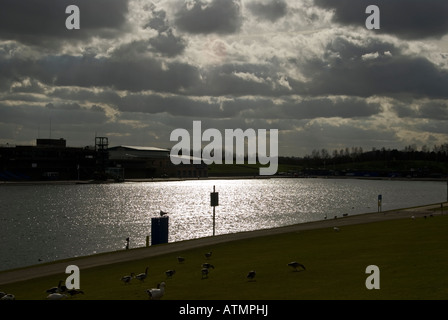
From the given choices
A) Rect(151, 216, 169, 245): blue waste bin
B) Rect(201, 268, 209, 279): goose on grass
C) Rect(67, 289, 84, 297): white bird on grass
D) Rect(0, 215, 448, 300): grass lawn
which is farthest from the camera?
Rect(151, 216, 169, 245): blue waste bin

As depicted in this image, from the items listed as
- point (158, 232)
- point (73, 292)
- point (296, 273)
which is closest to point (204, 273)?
point (296, 273)

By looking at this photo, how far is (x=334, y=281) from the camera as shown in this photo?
26.6 meters

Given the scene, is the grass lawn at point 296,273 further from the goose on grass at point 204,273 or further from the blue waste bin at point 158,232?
the blue waste bin at point 158,232

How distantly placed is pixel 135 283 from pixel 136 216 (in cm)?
8340

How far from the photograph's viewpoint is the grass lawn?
963 inches

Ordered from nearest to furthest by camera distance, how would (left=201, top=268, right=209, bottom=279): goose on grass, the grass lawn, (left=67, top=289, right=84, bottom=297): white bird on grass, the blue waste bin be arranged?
1. the grass lawn
2. (left=67, top=289, right=84, bottom=297): white bird on grass
3. (left=201, top=268, right=209, bottom=279): goose on grass
4. the blue waste bin

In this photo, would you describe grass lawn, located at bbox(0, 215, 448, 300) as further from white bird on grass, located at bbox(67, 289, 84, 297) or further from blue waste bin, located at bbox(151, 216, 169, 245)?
blue waste bin, located at bbox(151, 216, 169, 245)

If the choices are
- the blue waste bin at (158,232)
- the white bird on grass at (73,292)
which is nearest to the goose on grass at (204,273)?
the white bird on grass at (73,292)

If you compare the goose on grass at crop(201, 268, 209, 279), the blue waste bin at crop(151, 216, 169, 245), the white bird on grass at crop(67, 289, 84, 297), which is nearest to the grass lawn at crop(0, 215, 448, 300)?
the goose on grass at crop(201, 268, 209, 279)

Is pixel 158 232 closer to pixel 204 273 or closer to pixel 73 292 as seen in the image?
pixel 204 273

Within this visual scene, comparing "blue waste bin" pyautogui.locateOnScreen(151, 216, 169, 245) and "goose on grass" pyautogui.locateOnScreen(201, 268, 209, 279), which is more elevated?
"goose on grass" pyautogui.locateOnScreen(201, 268, 209, 279)

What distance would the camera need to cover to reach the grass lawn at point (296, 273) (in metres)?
24.5

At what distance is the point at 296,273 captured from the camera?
30.2 meters
